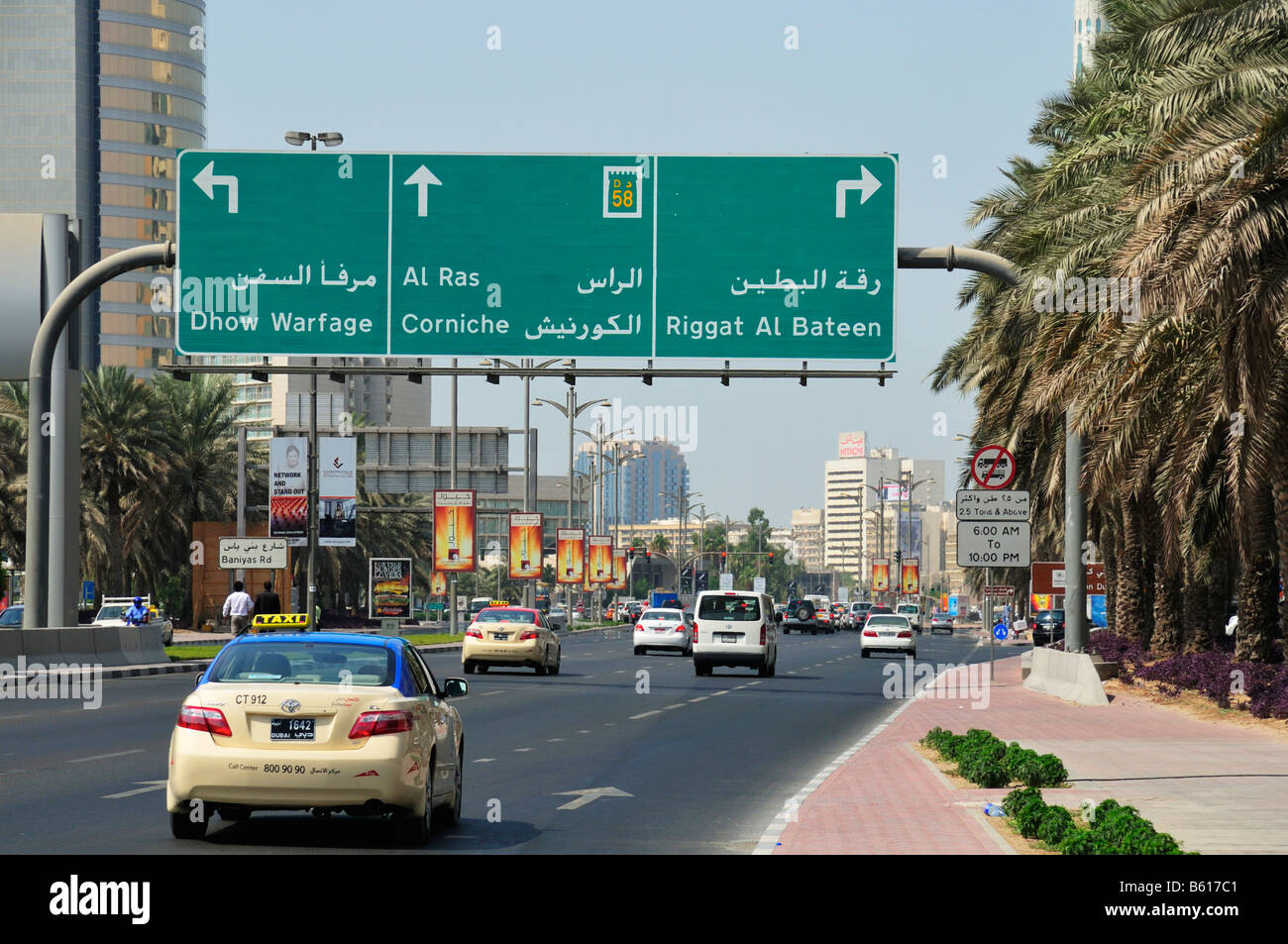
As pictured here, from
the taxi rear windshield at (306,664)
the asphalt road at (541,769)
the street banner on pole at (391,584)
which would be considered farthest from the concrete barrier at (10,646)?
the street banner on pole at (391,584)

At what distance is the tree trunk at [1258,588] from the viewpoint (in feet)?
95.1

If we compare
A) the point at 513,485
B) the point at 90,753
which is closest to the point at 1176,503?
the point at 90,753

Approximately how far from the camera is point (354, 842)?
12922 millimetres

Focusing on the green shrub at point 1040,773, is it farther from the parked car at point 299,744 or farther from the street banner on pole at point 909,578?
the street banner on pole at point 909,578

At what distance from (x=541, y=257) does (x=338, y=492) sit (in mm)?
38883

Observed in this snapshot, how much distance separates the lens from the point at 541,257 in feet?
92.5

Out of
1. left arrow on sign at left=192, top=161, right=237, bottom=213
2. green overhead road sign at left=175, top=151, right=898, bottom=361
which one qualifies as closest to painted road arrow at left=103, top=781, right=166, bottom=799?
green overhead road sign at left=175, top=151, right=898, bottom=361

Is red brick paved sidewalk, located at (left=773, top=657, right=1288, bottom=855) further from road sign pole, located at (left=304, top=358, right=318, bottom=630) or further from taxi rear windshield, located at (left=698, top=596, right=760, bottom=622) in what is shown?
road sign pole, located at (left=304, top=358, right=318, bottom=630)

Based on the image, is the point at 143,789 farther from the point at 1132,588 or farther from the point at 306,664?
the point at 1132,588

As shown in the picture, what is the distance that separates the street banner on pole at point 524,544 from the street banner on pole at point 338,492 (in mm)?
14267

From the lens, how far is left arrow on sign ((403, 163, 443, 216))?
28.4m

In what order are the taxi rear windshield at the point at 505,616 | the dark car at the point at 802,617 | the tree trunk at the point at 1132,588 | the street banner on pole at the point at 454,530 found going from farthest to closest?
the dark car at the point at 802,617 < the street banner on pole at the point at 454,530 < the tree trunk at the point at 1132,588 < the taxi rear windshield at the point at 505,616

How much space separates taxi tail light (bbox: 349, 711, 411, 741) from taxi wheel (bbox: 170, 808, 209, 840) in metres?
1.34

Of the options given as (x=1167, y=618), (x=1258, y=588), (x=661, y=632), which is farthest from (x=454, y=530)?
(x=1258, y=588)
